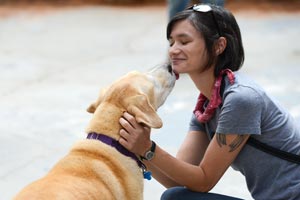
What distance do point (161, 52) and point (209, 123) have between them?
3550mm

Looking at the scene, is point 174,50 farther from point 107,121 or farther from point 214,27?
point 107,121

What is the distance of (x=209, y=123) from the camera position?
2.45m

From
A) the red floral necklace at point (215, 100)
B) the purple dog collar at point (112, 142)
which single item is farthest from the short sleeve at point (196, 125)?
the purple dog collar at point (112, 142)

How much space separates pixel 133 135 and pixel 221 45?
50 centimetres

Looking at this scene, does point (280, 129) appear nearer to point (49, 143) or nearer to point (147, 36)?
point (49, 143)

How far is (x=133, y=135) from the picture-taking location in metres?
2.17

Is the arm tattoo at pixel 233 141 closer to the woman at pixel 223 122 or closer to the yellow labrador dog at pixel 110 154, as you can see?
the woman at pixel 223 122

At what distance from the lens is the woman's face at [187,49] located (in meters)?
2.31

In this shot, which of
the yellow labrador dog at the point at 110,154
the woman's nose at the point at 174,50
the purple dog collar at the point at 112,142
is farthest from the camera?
the woman's nose at the point at 174,50

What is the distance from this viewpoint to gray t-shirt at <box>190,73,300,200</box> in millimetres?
2180

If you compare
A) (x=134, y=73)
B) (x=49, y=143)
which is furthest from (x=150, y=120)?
(x=49, y=143)

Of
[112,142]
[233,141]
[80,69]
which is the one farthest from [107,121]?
[80,69]

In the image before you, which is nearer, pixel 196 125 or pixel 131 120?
pixel 131 120

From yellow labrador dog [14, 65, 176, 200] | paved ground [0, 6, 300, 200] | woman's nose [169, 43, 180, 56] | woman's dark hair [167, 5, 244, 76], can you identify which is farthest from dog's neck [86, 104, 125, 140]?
paved ground [0, 6, 300, 200]
